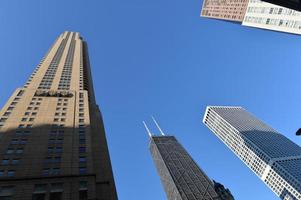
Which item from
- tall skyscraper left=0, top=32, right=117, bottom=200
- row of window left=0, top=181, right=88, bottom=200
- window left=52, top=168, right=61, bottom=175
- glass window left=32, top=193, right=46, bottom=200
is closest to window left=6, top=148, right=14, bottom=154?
tall skyscraper left=0, top=32, right=117, bottom=200

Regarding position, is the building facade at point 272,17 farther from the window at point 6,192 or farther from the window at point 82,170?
the window at point 6,192

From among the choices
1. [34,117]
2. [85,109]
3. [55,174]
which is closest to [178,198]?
[85,109]

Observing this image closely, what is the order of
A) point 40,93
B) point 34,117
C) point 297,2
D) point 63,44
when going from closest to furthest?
point 297,2, point 34,117, point 40,93, point 63,44

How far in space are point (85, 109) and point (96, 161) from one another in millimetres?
23216

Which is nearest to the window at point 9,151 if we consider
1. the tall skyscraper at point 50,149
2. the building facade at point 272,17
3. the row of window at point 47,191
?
the tall skyscraper at point 50,149

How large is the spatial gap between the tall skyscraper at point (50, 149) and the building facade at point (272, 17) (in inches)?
4136

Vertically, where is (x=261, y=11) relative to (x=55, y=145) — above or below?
above

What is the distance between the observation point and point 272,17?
150375mm

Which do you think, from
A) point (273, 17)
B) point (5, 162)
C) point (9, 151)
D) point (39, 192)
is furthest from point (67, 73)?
point (273, 17)

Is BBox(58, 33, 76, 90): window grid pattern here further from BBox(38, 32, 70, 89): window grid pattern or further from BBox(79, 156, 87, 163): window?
BBox(79, 156, 87, 163): window

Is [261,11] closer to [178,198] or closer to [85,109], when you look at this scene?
[85,109]

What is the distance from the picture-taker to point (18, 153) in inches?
2628

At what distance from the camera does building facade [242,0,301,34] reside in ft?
457

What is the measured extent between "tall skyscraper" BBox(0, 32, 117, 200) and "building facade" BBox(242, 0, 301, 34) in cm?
10506
